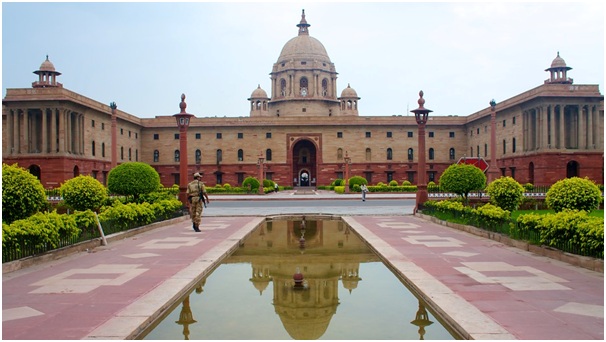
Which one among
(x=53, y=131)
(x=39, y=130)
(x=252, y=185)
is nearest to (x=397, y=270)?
(x=252, y=185)

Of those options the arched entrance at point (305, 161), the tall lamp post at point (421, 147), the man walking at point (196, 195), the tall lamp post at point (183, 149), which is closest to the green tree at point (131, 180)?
the tall lamp post at point (183, 149)

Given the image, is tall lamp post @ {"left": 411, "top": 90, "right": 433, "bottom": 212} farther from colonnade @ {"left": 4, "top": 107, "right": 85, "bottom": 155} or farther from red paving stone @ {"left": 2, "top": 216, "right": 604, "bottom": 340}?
colonnade @ {"left": 4, "top": 107, "right": 85, "bottom": 155}

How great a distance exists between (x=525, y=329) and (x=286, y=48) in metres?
65.0

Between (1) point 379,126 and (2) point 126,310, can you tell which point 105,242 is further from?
(1) point 379,126

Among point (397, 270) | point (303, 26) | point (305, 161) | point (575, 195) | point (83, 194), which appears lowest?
point (397, 270)

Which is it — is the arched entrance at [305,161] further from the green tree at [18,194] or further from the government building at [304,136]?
the green tree at [18,194]

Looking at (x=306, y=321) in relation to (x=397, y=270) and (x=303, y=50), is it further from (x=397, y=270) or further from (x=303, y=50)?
(x=303, y=50)

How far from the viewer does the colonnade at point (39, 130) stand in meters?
40.7

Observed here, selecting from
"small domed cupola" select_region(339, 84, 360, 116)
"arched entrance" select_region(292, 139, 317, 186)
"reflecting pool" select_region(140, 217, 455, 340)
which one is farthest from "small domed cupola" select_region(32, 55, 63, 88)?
"reflecting pool" select_region(140, 217, 455, 340)

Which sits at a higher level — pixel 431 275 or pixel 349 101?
pixel 349 101

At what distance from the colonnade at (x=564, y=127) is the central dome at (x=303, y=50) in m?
30.1

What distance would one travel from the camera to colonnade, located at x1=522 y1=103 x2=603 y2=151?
4112 cm

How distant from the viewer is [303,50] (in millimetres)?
66125

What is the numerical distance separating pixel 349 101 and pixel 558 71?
26329 millimetres
